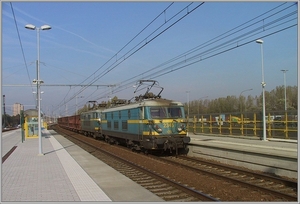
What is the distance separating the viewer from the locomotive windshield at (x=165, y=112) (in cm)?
1641

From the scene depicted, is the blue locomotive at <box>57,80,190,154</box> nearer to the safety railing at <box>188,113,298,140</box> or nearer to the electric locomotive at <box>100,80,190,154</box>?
the electric locomotive at <box>100,80,190,154</box>

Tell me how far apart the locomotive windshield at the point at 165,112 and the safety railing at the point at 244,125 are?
8.01 metres

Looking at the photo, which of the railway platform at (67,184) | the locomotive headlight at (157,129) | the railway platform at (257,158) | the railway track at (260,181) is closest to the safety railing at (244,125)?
the railway platform at (257,158)

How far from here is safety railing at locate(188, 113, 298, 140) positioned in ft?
68.0

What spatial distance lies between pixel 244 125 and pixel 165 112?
10618mm

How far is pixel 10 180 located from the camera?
1041 cm

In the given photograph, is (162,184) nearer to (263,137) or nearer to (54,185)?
(54,185)

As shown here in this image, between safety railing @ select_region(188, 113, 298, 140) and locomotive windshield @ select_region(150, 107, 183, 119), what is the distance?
8013mm

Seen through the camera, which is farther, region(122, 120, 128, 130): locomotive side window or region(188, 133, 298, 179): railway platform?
region(122, 120, 128, 130): locomotive side window

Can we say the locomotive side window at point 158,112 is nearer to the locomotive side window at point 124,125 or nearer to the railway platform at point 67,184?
the locomotive side window at point 124,125

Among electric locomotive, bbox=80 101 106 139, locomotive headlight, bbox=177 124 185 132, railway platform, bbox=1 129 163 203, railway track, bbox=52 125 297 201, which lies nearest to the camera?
railway platform, bbox=1 129 163 203

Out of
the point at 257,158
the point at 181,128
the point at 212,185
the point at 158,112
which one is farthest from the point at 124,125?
the point at 212,185

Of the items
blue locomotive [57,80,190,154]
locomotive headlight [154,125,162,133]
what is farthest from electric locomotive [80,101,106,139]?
locomotive headlight [154,125,162,133]

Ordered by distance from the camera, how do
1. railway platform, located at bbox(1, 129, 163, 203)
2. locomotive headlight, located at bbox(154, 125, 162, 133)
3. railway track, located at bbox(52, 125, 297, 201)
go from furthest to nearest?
1. locomotive headlight, located at bbox(154, 125, 162, 133)
2. railway track, located at bbox(52, 125, 297, 201)
3. railway platform, located at bbox(1, 129, 163, 203)
